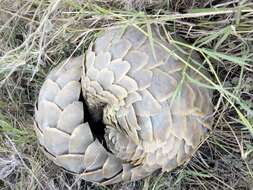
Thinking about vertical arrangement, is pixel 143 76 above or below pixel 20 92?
above

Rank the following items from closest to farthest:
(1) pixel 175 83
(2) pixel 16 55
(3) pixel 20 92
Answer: (1) pixel 175 83 < (2) pixel 16 55 < (3) pixel 20 92

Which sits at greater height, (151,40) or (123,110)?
(151,40)

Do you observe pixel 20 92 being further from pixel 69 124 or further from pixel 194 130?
pixel 194 130

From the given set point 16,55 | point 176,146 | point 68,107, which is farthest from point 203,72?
point 16,55

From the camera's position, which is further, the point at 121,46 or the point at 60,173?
the point at 60,173
